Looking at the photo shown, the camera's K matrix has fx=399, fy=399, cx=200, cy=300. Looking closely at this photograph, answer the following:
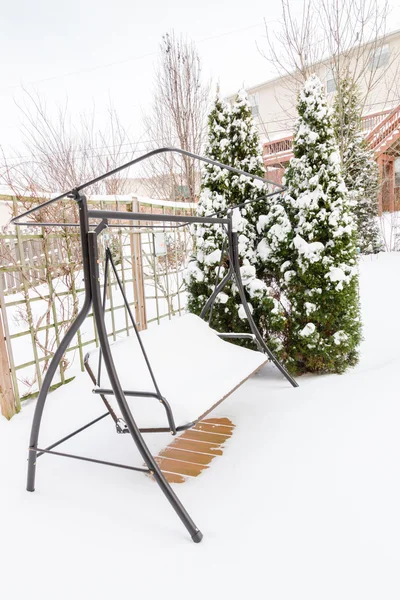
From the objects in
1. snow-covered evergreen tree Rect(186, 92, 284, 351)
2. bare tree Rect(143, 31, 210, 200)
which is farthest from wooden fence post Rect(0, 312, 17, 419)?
bare tree Rect(143, 31, 210, 200)

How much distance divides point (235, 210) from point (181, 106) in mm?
4642

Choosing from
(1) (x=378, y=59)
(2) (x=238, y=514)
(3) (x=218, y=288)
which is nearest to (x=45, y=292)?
(3) (x=218, y=288)

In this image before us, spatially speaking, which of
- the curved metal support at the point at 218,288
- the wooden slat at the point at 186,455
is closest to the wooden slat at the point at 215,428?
the wooden slat at the point at 186,455

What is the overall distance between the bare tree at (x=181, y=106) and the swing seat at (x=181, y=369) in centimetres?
487

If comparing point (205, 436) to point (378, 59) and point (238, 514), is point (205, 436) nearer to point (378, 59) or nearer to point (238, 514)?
point (238, 514)

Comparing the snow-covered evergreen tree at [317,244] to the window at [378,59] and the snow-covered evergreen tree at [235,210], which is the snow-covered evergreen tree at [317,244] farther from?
the window at [378,59]

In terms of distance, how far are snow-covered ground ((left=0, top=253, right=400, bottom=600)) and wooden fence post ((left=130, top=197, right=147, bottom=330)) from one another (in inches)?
62.0

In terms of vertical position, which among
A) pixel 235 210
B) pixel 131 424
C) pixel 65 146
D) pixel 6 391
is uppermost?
pixel 65 146

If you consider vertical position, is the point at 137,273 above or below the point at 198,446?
above

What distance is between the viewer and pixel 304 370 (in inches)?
120

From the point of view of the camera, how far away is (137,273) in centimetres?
386

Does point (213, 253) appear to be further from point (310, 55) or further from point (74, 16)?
point (74, 16)

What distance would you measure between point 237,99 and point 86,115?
5135 millimetres

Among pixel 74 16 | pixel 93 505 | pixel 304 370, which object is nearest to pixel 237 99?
pixel 304 370
